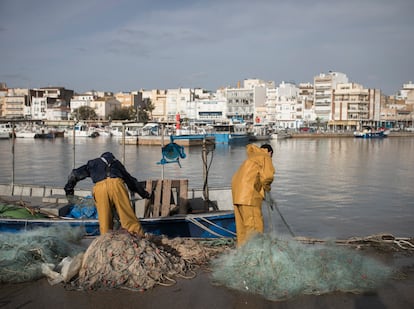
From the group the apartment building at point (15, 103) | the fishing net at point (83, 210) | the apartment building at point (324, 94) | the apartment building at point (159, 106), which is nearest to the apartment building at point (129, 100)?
the apartment building at point (159, 106)

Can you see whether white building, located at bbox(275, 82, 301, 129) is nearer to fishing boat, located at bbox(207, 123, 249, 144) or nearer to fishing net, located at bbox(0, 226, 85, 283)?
fishing boat, located at bbox(207, 123, 249, 144)

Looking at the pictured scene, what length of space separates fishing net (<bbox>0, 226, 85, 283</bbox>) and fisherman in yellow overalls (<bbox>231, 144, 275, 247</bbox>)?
2.37m

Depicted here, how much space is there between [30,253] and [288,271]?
3228 mm

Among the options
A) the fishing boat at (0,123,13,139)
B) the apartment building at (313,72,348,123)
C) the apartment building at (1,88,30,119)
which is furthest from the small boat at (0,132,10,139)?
the apartment building at (313,72,348,123)

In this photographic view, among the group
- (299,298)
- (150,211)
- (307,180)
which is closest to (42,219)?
(150,211)

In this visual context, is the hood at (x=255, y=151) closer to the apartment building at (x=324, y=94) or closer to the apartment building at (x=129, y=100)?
the apartment building at (x=324, y=94)

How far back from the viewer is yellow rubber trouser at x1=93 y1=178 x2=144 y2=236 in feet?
19.8

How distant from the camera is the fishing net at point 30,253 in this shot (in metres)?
5.43

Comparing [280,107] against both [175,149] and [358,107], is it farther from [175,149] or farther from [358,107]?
[175,149]

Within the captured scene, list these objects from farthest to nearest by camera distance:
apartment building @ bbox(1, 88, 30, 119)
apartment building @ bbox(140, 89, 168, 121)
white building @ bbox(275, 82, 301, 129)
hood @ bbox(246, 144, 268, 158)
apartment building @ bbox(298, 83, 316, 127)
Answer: apartment building @ bbox(140, 89, 168, 121), apartment building @ bbox(1, 88, 30, 119), apartment building @ bbox(298, 83, 316, 127), white building @ bbox(275, 82, 301, 129), hood @ bbox(246, 144, 268, 158)

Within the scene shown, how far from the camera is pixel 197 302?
4.89m

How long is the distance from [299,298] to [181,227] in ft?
12.7

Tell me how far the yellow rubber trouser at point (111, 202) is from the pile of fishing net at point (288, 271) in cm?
138

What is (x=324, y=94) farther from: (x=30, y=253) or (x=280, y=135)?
(x=30, y=253)
